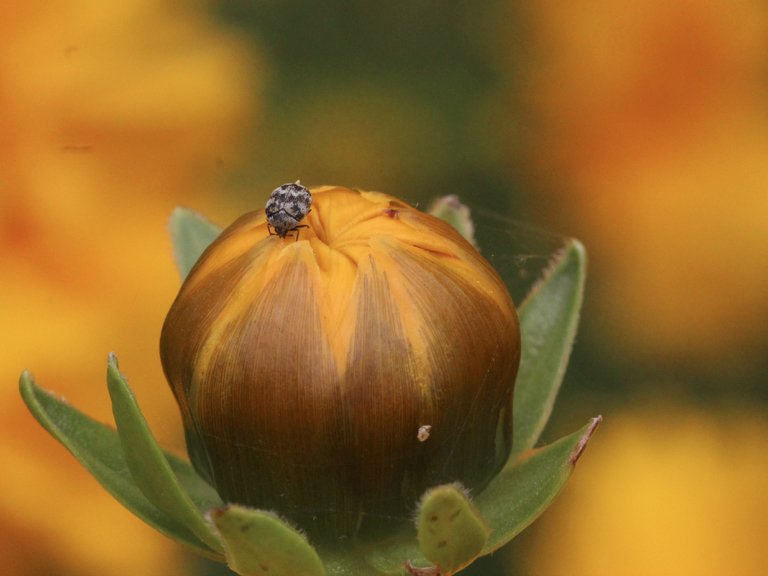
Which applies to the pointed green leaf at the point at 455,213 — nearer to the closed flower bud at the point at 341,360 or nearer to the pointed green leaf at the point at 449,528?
the closed flower bud at the point at 341,360

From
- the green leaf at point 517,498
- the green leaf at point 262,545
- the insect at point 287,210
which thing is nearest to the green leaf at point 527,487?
the green leaf at point 517,498

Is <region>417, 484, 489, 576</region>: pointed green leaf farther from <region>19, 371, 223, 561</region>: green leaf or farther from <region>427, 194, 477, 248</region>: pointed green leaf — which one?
<region>427, 194, 477, 248</region>: pointed green leaf

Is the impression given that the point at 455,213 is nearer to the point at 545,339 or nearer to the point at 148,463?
the point at 545,339

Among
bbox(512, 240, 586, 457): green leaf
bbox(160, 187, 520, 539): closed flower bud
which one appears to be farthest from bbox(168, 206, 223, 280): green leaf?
bbox(512, 240, 586, 457): green leaf

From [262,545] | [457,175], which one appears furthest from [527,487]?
[457,175]

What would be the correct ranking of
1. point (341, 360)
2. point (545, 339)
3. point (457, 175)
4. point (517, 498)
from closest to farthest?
point (341, 360), point (517, 498), point (545, 339), point (457, 175)
